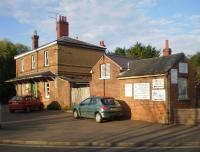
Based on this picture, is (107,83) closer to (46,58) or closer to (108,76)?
(108,76)

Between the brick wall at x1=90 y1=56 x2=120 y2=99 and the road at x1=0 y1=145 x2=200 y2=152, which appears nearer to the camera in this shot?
the road at x1=0 y1=145 x2=200 y2=152

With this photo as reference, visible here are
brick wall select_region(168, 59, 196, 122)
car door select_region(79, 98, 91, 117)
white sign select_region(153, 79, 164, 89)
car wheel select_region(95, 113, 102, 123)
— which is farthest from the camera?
car door select_region(79, 98, 91, 117)

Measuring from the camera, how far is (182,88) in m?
23.5

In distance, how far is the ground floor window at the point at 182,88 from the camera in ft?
76.4

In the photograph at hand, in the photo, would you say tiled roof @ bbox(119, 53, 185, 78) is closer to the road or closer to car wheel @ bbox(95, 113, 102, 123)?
car wheel @ bbox(95, 113, 102, 123)

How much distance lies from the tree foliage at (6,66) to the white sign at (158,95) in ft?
106

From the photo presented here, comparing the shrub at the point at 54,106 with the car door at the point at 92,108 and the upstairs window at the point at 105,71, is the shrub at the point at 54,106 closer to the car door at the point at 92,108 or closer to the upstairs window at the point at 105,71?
the upstairs window at the point at 105,71

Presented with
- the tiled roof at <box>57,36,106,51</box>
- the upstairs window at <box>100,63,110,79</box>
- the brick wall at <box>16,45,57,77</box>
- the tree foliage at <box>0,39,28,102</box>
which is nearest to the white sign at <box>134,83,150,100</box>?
the upstairs window at <box>100,63,110,79</box>

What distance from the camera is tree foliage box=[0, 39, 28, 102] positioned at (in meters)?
53.4

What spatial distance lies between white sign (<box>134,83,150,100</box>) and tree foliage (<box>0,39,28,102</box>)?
30380 mm

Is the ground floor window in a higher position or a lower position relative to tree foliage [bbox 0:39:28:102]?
lower

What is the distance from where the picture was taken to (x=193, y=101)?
24.5 meters

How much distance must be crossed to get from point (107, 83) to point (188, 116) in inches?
354

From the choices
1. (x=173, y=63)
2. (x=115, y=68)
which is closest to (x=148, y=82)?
(x=173, y=63)
